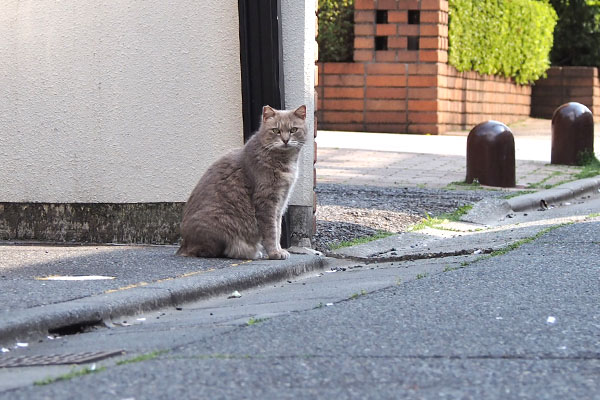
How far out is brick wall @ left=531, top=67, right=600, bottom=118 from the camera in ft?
Answer: 79.4

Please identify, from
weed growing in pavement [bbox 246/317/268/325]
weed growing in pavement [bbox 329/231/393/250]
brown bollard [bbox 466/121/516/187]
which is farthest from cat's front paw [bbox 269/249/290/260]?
brown bollard [bbox 466/121/516/187]

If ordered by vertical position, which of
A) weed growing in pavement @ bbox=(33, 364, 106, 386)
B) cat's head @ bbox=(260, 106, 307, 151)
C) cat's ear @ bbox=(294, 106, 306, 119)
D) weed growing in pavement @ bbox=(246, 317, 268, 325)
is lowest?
weed growing in pavement @ bbox=(246, 317, 268, 325)

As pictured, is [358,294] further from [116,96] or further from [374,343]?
[116,96]

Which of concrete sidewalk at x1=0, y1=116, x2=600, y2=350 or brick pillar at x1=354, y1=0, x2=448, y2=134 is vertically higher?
brick pillar at x1=354, y1=0, x2=448, y2=134

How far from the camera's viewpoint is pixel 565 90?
24844 mm

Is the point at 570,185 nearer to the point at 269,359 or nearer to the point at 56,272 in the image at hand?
the point at 56,272

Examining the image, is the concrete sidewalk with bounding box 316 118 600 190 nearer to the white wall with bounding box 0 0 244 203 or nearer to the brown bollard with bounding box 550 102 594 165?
the brown bollard with bounding box 550 102 594 165

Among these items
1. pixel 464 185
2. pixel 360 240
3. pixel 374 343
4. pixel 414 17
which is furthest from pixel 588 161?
pixel 374 343

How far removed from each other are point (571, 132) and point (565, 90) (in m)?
10.5

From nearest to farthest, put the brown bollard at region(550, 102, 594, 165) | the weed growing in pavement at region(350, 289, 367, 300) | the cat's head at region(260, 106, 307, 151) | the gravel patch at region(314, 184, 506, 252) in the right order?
the weed growing in pavement at region(350, 289, 367, 300) → the cat's head at region(260, 106, 307, 151) → the gravel patch at region(314, 184, 506, 252) → the brown bollard at region(550, 102, 594, 165)

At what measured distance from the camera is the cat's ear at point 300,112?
7472 mm

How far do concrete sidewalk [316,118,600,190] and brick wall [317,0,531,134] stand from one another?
1.84 ft

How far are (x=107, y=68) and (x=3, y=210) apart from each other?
4.54ft

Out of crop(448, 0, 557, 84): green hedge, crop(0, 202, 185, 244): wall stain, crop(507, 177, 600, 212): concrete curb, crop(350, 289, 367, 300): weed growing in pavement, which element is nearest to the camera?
crop(350, 289, 367, 300): weed growing in pavement
